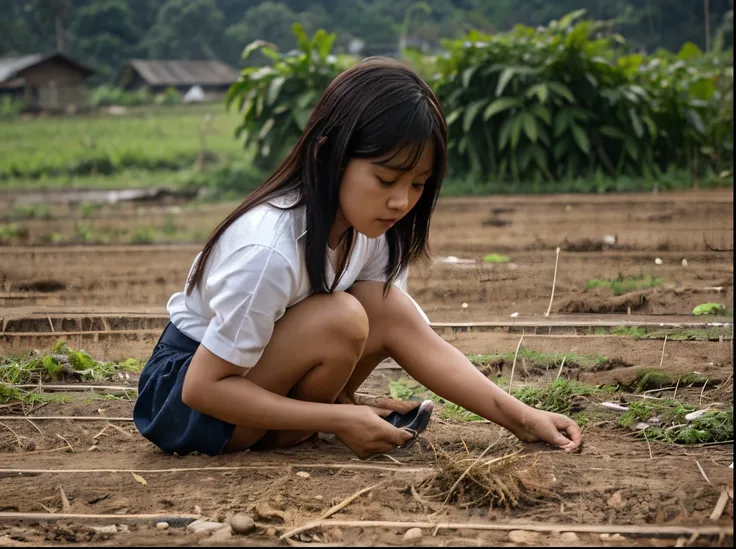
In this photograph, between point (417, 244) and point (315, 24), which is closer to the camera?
point (417, 244)

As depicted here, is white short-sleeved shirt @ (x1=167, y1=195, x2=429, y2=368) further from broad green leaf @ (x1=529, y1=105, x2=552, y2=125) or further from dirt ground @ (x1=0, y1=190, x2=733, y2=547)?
broad green leaf @ (x1=529, y1=105, x2=552, y2=125)

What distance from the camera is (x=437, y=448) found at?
2514 mm

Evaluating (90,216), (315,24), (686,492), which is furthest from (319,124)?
(315,24)

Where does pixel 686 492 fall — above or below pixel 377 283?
below

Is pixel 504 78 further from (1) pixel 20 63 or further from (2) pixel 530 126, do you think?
(1) pixel 20 63

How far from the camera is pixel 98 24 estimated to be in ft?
75.5

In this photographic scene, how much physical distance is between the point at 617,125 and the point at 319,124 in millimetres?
6655

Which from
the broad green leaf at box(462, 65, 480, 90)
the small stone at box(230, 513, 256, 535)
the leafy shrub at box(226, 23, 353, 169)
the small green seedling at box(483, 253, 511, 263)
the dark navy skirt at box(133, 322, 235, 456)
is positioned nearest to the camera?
the small stone at box(230, 513, 256, 535)

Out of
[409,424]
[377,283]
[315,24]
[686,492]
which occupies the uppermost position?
[377,283]

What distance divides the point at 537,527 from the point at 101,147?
12359mm

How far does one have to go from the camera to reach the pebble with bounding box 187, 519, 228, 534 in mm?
1924

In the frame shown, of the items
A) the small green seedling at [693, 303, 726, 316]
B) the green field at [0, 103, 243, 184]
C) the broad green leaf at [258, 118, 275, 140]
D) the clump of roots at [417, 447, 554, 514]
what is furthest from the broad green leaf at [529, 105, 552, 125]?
the clump of roots at [417, 447, 554, 514]

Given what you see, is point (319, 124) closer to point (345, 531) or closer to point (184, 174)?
point (345, 531)

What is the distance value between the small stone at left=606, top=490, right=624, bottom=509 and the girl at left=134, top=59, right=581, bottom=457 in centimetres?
35
